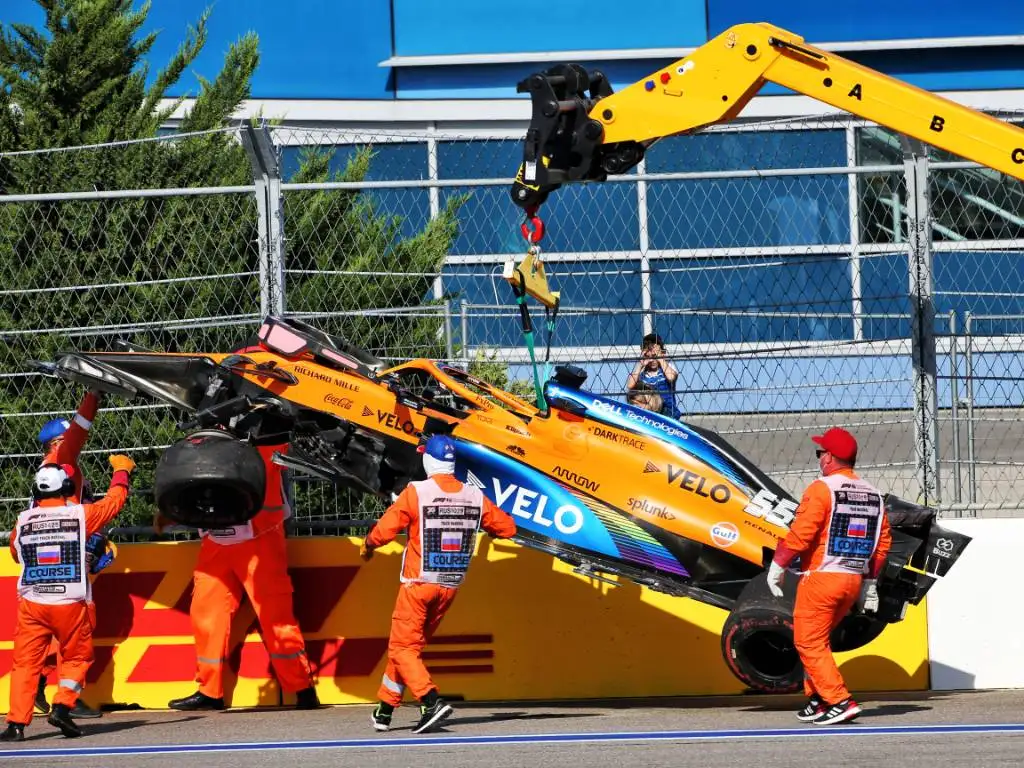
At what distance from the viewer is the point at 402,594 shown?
941 cm

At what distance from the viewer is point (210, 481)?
9.37 metres

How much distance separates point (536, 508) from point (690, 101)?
7.85 ft

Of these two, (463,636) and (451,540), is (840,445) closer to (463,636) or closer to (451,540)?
(451,540)

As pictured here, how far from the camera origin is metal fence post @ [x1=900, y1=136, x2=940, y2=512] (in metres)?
10.4

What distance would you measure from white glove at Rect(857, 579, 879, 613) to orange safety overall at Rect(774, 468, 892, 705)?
4 centimetres

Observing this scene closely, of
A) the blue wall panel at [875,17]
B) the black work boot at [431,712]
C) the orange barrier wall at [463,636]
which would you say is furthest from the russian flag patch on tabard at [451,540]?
the blue wall panel at [875,17]

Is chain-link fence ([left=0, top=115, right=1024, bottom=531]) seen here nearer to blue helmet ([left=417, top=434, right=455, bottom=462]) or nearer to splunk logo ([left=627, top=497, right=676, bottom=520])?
splunk logo ([left=627, top=497, right=676, bottom=520])

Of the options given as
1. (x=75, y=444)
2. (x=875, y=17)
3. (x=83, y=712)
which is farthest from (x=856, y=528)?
(x=875, y=17)

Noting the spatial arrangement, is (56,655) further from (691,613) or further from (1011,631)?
(1011,631)

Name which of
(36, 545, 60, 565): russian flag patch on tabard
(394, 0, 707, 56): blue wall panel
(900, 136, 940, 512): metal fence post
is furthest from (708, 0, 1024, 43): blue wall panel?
(36, 545, 60, 565): russian flag patch on tabard

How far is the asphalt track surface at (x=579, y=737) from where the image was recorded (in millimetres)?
7949

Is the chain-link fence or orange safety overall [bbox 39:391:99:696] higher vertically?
the chain-link fence

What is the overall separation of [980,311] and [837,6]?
8536mm

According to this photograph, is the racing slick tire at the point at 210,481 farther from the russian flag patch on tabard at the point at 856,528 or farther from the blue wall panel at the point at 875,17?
the blue wall panel at the point at 875,17
